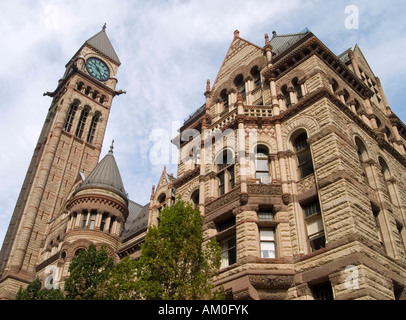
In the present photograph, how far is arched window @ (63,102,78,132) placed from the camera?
67.9 meters

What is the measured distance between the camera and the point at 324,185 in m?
19.0

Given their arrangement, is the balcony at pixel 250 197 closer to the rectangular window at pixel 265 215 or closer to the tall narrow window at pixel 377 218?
the rectangular window at pixel 265 215

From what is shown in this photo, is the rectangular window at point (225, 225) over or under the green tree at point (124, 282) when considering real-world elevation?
over

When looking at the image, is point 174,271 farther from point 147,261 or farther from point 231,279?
→ point 231,279

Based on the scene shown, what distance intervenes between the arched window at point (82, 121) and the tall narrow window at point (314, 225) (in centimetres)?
5538

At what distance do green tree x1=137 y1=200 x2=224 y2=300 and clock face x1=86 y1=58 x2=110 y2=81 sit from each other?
211 feet

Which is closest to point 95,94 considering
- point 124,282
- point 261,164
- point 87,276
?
point 87,276

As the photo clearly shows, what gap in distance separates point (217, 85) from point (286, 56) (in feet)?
21.7

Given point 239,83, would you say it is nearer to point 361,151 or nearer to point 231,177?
point 231,177

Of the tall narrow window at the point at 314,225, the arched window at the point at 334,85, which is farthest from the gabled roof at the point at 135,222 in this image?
the arched window at the point at 334,85

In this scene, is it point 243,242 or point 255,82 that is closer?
point 243,242

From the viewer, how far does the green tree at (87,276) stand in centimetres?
2285

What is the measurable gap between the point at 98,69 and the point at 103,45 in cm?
698

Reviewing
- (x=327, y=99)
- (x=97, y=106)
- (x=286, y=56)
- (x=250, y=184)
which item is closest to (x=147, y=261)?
(x=250, y=184)
